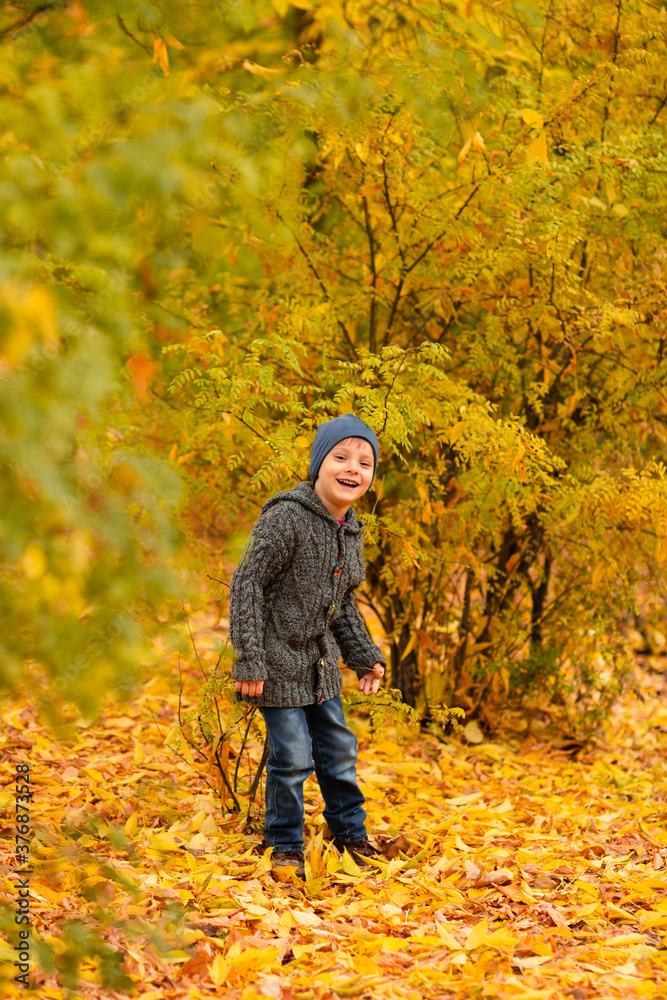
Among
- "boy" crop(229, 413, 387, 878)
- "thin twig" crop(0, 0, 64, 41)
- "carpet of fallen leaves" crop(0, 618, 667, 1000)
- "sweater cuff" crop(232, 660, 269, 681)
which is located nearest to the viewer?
"thin twig" crop(0, 0, 64, 41)

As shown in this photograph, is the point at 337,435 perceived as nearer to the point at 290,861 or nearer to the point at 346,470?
the point at 346,470

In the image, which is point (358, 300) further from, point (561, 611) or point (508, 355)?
point (561, 611)

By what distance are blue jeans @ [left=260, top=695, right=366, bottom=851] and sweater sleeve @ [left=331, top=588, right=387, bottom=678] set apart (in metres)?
0.14

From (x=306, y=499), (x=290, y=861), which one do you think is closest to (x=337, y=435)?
(x=306, y=499)

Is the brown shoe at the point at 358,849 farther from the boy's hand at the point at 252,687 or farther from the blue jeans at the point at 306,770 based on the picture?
the boy's hand at the point at 252,687

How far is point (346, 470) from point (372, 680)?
30.6 inches

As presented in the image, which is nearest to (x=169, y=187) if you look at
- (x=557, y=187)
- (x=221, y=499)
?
(x=557, y=187)

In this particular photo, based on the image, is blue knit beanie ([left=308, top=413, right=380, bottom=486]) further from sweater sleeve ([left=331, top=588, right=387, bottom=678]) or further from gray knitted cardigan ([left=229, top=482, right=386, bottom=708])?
sweater sleeve ([left=331, top=588, right=387, bottom=678])

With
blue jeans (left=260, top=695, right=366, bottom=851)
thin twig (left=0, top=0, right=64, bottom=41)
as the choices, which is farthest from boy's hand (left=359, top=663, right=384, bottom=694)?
thin twig (left=0, top=0, right=64, bottom=41)

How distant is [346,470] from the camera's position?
2727 mm

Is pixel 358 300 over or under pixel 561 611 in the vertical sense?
over

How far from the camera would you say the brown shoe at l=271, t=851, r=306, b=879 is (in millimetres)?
2697

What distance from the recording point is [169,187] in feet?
4.17

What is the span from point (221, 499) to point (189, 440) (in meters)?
0.54
